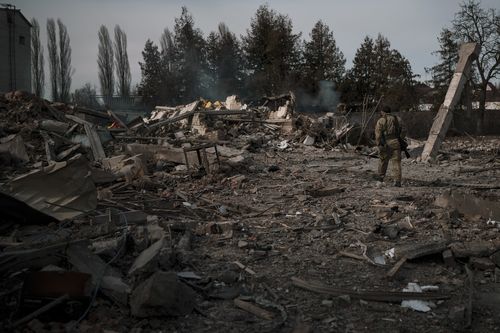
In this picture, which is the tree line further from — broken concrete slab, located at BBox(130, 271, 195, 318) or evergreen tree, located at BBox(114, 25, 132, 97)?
broken concrete slab, located at BBox(130, 271, 195, 318)

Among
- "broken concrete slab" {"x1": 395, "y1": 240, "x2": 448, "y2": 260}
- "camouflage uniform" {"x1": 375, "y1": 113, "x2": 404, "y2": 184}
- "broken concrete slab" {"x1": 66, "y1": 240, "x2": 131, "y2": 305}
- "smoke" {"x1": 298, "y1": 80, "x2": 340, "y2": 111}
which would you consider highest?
"smoke" {"x1": 298, "y1": 80, "x2": 340, "y2": 111}

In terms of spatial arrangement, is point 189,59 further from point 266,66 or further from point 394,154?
point 394,154

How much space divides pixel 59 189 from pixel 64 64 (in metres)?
41.0

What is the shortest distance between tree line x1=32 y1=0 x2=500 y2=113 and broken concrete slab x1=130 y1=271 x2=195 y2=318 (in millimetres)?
29206

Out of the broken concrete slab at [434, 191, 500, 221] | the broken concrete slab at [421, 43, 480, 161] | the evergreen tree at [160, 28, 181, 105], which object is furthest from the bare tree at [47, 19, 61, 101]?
the broken concrete slab at [434, 191, 500, 221]

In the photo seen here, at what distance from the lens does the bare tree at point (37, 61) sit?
41.6 meters

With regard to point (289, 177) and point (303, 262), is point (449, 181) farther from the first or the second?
point (303, 262)

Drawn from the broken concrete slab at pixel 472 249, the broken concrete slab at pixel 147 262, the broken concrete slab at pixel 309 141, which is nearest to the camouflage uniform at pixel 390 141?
the broken concrete slab at pixel 472 249

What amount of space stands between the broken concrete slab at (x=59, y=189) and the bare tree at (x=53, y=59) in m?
39.5

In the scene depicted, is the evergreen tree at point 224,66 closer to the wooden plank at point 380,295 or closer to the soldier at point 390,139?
the soldier at point 390,139

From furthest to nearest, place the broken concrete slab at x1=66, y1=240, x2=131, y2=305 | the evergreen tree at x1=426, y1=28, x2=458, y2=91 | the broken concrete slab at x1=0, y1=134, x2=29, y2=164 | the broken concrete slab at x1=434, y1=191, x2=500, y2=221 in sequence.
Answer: the evergreen tree at x1=426, y1=28, x2=458, y2=91 < the broken concrete slab at x1=0, y1=134, x2=29, y2=164 < the broken concrete slab at x1=434, y1=191, x2=500, y2=221 < the broken concrete slab at x1=66, y1=240, x2=131, y2=305

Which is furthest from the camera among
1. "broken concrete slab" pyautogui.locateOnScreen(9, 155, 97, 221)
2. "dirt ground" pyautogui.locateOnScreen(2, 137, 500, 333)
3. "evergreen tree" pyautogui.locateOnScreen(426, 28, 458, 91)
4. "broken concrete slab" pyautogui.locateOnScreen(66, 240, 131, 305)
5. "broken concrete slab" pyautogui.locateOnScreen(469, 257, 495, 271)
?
"evergreen tree" pyautogui.locateOnScreen(426, 28, 458, 91)

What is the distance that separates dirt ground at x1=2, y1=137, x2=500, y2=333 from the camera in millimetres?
3838

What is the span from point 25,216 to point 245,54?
119ft
